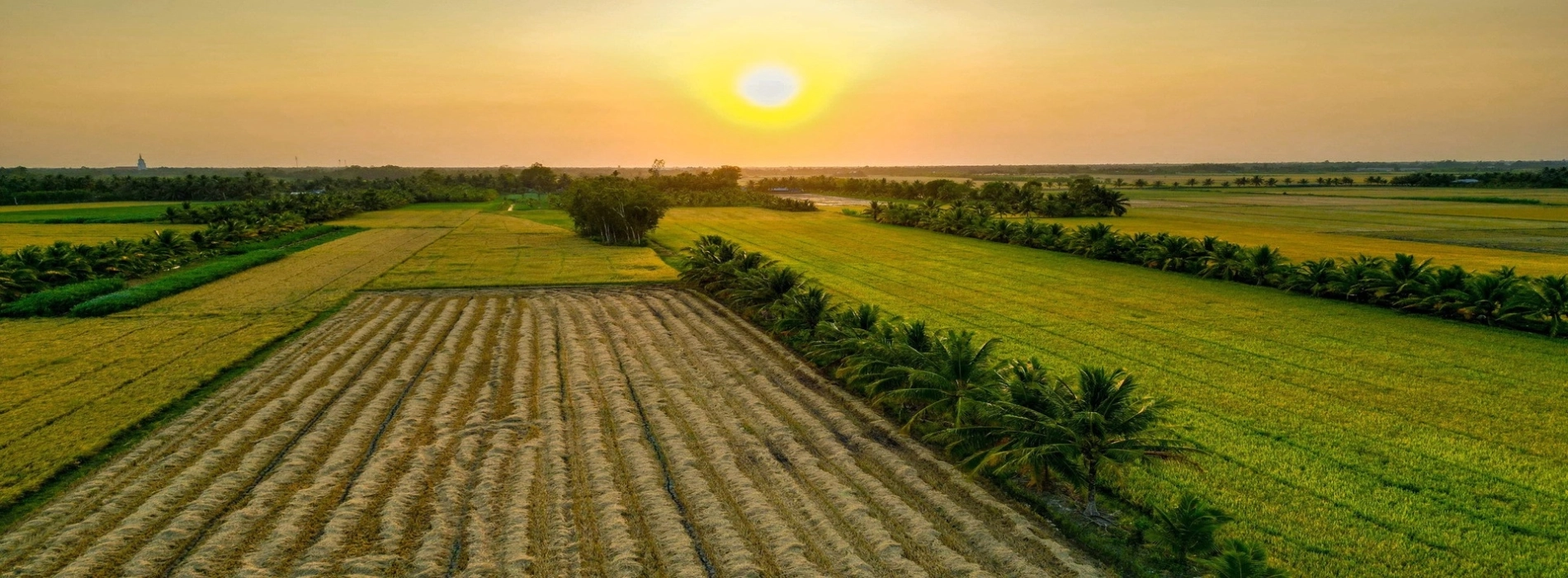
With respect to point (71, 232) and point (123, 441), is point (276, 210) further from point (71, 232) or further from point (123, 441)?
point (123, 441)

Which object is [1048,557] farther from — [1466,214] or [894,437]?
[1466,214]

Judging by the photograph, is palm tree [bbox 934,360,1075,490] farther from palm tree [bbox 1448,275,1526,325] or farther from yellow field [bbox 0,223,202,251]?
yellow field [bbox 0,223,202,251]

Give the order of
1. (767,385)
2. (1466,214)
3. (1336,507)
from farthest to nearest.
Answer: (1466,214) → (767,385) → (1336,507)

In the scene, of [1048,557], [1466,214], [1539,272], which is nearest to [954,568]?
[1048,557]

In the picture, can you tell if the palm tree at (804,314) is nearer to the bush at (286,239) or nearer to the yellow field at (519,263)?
the yellow field at (519,263)

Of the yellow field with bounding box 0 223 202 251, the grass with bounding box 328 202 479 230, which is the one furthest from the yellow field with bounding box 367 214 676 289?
the yellow field with bounding box 0 223 202 251

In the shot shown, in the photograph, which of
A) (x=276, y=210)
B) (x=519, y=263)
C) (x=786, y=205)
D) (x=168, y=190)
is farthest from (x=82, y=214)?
(x=786, y=205)
